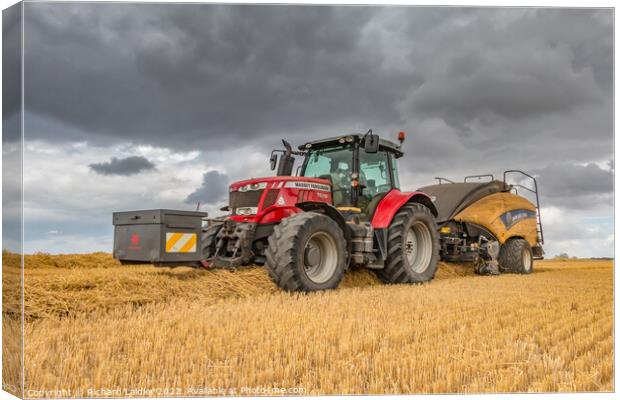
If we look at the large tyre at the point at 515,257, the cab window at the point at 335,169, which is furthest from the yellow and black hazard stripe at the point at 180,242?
the large tyre at the point at 515,257

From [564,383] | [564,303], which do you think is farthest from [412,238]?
[564,383]

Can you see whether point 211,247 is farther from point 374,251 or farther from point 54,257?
point 54,257

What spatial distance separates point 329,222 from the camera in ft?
24.5

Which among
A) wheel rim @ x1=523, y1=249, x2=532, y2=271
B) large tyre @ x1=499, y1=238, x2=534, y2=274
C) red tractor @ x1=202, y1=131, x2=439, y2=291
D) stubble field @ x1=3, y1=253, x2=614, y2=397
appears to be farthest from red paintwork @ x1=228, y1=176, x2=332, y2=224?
wheel rim @ x1=523, y1=249, x2=532, y2=271

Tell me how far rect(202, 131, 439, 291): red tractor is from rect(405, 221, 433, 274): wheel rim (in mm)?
18

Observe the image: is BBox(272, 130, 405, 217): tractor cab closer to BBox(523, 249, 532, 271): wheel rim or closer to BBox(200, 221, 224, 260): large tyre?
BBox(200, 221, 224, 260): large tyre

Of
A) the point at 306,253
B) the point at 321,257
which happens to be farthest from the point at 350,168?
the point at 306,253

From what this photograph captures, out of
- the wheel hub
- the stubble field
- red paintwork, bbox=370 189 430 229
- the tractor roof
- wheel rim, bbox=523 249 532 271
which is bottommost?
the stubble field

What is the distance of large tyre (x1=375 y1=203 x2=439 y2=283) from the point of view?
28.6 feet

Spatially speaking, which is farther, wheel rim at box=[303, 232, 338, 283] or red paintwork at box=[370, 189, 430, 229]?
red paintwork at box=[370, 189, 430, 229]

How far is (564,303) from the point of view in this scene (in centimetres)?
645

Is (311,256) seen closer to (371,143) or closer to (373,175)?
(371,143)

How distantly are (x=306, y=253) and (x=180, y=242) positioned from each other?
219cm

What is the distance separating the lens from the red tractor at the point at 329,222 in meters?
7.07
